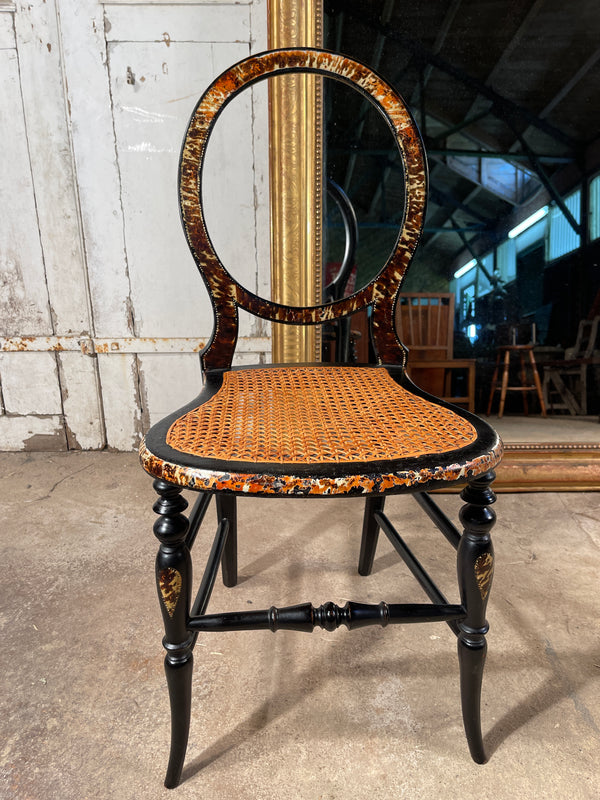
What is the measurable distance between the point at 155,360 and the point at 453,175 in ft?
4.66

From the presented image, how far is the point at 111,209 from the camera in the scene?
186 cm

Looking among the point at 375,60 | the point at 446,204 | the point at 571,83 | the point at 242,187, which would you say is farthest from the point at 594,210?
the point at 242,187

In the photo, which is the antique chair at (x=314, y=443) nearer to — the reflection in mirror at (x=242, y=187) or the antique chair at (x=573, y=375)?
the reflection in mirror at (x=242, y=187)

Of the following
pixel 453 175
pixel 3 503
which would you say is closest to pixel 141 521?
pixel 3 503

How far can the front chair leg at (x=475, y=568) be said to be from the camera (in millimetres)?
578

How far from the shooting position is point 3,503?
61.9 inches

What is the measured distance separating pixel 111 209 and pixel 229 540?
4.93ft

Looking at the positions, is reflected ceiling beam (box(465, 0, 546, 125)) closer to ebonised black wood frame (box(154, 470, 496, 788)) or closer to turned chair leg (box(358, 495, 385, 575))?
turned chair leg (box(358, 495, 385, 575))

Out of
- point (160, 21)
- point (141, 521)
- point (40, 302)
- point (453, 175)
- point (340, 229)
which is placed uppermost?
point (160, 21)

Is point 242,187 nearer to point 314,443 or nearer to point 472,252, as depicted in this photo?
point 472,252

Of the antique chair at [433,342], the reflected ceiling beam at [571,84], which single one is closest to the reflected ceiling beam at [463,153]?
the reflected ceiling beam at [571,84]

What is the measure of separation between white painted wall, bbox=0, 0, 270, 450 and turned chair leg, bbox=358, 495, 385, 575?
1.03 m

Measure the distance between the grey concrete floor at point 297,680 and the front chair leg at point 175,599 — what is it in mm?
91

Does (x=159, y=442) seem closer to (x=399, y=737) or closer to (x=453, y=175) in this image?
(x=399, y=737)
